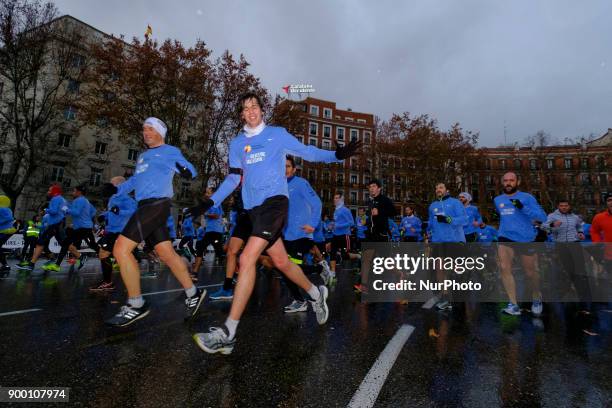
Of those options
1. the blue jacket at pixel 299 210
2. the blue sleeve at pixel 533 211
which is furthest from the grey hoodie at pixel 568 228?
the blue jacket at pixel 299 210

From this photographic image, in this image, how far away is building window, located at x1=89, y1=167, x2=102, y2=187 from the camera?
35188mm

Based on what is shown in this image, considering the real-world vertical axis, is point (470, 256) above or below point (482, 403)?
above

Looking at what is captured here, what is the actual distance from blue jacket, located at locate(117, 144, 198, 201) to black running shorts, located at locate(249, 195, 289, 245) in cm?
132

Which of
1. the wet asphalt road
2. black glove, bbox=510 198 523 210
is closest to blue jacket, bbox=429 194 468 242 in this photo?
black glove, bbox=510 198 523 210

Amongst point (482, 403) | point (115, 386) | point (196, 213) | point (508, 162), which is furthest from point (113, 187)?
point (508, 162)

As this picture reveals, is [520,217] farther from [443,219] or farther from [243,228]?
[243,228]

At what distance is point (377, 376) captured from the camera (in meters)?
2.30

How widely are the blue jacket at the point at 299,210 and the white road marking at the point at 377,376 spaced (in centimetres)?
252

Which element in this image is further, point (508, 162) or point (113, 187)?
point (508, 162)

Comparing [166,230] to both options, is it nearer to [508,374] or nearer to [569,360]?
[508,374]

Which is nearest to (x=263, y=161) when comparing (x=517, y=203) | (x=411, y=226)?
(x=517, y=203)

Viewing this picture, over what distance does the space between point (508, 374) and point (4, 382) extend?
3217mm

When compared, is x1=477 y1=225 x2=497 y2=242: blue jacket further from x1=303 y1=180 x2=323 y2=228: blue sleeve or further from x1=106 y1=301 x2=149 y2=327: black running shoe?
x1=106 y1=301 x2=149 y2=327: black running shoe

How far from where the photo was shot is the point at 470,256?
6.44m
